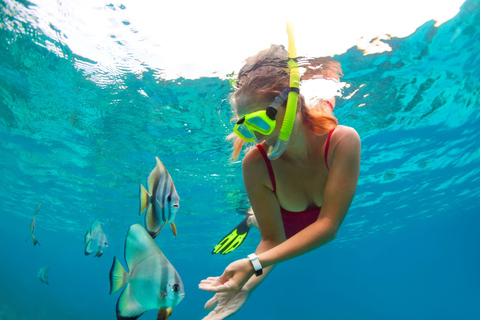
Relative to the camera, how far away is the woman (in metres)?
2.32

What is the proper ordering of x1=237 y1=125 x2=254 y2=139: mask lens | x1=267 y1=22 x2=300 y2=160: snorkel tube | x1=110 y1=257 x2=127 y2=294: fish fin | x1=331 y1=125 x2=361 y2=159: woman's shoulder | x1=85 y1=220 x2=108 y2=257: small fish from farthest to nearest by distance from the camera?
x1=85 y1=220 x2=108 y2=257: small fish
x1=237 y1=125 x2=254 y2=139: mask lens
x1=331 y1=125 x2=361 y2=159: woman's shoulder
x1=267 y1=22 x2=300 y2=160: snorkel tube
x1=110 y1=257 x2=127 y2=294: fish fin

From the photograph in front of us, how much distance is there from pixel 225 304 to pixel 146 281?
49.2 inches

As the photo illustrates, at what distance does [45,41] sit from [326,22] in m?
9.17

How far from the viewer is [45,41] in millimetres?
9062

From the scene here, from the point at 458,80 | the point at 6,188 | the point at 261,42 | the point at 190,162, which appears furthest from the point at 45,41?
the point at 6,188

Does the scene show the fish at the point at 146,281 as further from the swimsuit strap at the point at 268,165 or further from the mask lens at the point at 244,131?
the swimsuit strap at the point at 268,165

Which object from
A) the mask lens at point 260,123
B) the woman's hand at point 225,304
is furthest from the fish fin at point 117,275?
the mask lens at point 260,123

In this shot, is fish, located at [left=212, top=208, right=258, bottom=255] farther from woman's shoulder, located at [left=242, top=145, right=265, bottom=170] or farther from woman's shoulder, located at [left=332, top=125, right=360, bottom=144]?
woman's shoulder, located at [left=332, top=125, right=360, bottom=144]

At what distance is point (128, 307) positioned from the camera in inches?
71.6

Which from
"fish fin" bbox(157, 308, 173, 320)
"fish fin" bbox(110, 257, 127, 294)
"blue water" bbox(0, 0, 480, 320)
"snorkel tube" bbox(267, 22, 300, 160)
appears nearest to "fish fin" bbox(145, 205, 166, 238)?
"fish fin" bbox(110, 257, 127, 294)

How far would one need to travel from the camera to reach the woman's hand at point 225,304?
261cm

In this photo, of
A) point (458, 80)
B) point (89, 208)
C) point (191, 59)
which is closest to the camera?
point (191, 59)

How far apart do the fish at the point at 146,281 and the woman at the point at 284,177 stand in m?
0.45

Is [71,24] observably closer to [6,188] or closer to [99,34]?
[99,34]
